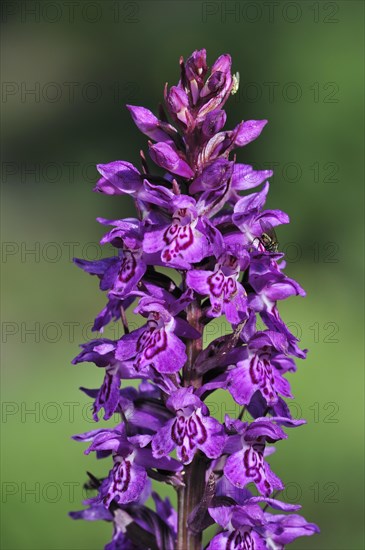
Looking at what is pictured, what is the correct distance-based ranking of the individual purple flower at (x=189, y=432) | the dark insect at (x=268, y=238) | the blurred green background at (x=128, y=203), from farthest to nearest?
the blurred green background at (x=128, y=203)
the dark insect at (x=268, y=238)
the individual purple flower at (x=189, y=432)

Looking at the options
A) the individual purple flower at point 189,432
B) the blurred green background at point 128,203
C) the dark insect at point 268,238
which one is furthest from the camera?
the blurred green background at point 128,203

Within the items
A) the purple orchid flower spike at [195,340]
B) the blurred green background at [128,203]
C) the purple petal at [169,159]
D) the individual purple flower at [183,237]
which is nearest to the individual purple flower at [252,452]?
the purple orchid flower spike at [195,340]

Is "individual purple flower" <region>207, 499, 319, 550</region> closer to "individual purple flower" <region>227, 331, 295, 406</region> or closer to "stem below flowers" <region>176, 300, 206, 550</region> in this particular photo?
"stem below flowers" <region>176, 300, 206, 550</region>

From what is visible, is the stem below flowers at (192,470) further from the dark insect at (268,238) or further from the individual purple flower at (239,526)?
the dark insect at (268,238)

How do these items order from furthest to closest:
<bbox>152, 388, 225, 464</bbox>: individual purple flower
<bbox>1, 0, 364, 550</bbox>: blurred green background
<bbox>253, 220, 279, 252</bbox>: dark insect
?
<bbox>1, 0, 364, 550</bbox>: blurred green background → <bbox>253, 220, 279, 252</bbox>: dark insect → <bbox>152, 388, 225, 464</bbox>: individual purple flower

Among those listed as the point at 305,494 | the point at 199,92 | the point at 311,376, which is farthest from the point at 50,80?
the point at 199,92

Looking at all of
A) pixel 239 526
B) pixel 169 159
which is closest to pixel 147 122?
pixel 169 159

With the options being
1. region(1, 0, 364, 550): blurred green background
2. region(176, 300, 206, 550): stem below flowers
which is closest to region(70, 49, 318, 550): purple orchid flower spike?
region(176, 300, 206, 550): stem below flowers
